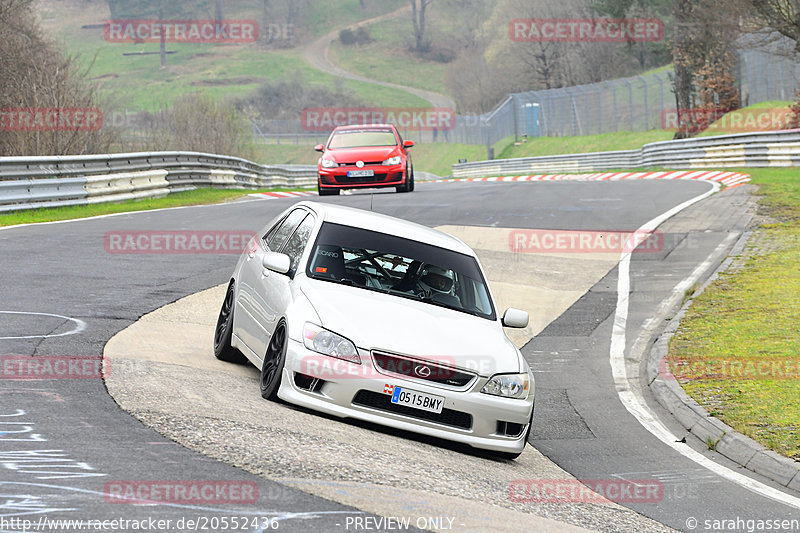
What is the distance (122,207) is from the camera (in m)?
24.5

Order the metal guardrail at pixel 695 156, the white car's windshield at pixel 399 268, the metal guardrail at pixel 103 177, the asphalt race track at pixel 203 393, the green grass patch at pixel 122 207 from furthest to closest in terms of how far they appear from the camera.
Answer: the metal guardrail at pixel 695 156 < the metal guardrail at pixel 103 177 < the green grass patch at pixel 122 207 < the white car's windshield at pixel 399 268 < the asphalt race track at pixel 203 393

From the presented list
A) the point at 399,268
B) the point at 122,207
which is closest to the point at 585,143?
the point at 122,207

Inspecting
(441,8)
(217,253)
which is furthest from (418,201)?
(441,8)

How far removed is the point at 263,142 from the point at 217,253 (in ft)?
266

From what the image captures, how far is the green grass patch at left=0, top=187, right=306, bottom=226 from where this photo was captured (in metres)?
20.8

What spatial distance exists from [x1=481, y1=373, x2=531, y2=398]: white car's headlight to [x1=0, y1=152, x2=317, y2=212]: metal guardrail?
15.5 m

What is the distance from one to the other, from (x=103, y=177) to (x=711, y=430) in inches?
722

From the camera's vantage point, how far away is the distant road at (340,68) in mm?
135750

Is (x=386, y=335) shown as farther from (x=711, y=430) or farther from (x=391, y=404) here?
(x=711, y=430)

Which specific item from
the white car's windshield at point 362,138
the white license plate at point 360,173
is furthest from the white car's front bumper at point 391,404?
the white car's windshield at point 362,138

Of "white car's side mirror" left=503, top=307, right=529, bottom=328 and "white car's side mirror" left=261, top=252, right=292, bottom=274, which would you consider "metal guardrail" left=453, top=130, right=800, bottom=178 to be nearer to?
"white car's side mirror" left=503, top=307, right=529, bottom=328

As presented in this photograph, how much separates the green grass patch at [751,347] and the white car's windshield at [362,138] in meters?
10.3

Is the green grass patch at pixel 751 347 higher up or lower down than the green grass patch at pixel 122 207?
lower down

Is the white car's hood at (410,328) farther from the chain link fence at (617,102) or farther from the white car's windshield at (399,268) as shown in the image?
the chain link fence at (617,102)
